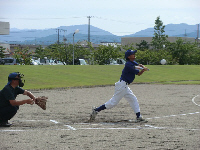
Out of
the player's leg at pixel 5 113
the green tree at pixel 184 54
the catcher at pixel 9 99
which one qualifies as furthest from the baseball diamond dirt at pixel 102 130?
the green tree at pixel 184 54

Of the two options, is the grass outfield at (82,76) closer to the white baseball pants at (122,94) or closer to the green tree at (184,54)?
the white baseball pants at (122,94)

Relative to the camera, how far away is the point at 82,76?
28.6m

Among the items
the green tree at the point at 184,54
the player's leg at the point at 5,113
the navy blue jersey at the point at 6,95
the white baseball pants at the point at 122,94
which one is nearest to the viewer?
the navy blue jersey at the point at 6,95

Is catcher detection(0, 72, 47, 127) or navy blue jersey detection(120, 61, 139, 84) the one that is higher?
navy blue jersey detection(120, 61, 139, 84)

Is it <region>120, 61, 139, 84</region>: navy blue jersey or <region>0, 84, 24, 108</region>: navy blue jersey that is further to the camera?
<region>120, 61, 139, 84</region>: navy blue jersey

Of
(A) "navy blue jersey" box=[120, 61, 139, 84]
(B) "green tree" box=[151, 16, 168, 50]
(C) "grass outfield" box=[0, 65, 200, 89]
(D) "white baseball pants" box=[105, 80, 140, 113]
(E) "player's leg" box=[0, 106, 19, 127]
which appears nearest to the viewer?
(E) "player's leg" box=[0, 106, 19, 127]

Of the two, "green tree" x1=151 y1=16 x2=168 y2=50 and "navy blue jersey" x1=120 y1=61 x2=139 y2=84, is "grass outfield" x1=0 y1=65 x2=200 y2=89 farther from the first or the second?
"green tree" x1=151 y1=16 x2=168 y2=50

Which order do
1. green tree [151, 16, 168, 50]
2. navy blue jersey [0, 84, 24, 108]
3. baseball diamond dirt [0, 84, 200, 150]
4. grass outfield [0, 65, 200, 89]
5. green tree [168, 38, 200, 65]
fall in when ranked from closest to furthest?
baseball diamond dirt [0, 84, 200, 150] < navy blue jersey [0, 84, 24, 108] < grass outfield [0, 65, 200, 89] < green tree [168, 38, 200, 65] < green tree [151, 16, 168, 50]

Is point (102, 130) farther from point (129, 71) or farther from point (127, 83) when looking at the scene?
point (129, 71)

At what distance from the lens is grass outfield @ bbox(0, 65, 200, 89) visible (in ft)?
80.5

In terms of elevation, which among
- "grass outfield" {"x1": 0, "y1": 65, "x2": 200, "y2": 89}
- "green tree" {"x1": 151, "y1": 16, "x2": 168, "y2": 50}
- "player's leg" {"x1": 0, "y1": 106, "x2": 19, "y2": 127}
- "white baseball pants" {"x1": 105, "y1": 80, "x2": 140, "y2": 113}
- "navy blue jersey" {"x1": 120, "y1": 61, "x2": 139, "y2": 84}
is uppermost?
"green tree" {"x1": 151, "y1": 16, "x2": 168, "y2": 50}

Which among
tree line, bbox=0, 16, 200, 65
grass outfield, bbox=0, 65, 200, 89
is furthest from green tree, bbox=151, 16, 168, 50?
grass outfield, bbox=0, 65, 200, 89

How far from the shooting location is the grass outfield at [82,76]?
2453 centimetres

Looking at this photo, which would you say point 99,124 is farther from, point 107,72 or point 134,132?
point 107,72
